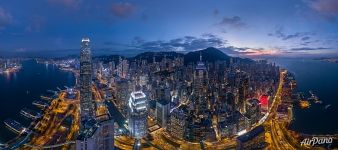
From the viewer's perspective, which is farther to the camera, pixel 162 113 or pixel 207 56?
pixel 207 56

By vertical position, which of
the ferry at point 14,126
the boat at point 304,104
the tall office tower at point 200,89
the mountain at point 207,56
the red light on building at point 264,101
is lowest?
the ferry at point 14,126

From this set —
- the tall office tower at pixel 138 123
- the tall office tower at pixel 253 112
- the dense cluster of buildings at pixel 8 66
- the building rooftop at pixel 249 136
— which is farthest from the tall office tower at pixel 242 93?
the dense cluster of buildings at pixel 8 66

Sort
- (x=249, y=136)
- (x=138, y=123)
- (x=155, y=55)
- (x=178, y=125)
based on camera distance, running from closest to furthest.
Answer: (x=249, y=136), (x=138, y=123), (x=178, y=125), (x=155, y=55)

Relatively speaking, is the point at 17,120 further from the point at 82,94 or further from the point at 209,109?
the point at 209,109

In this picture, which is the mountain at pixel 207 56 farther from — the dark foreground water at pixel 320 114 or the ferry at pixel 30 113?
the ferry at pixel 30 113

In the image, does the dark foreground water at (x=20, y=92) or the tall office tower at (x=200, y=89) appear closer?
the dark foreground water at (x=20, y=92)

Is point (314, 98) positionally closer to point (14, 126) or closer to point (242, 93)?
point (242, 93)

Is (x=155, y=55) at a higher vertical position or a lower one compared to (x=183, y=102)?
higher

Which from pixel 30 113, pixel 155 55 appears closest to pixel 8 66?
pixel 155 55
